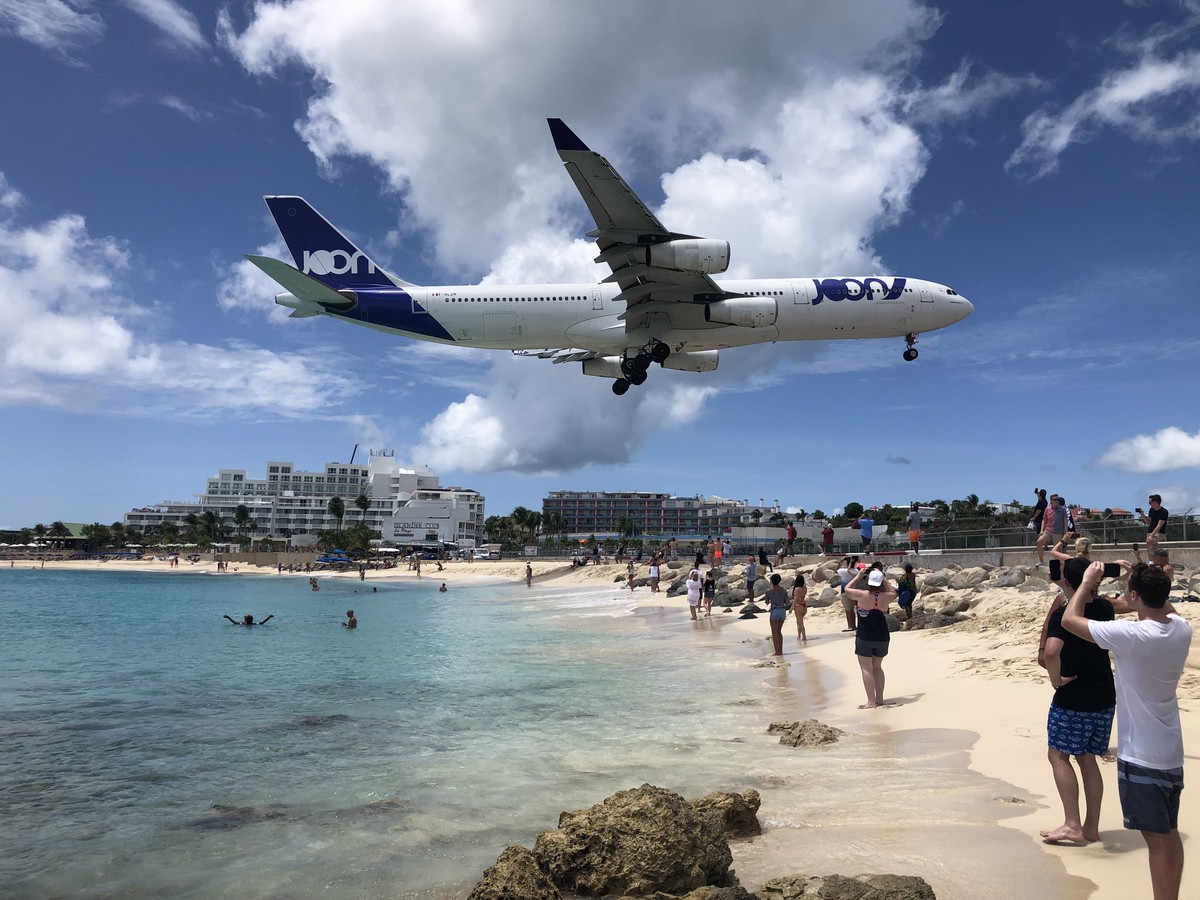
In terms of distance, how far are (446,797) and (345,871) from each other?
185 cm

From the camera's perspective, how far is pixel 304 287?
923 inches

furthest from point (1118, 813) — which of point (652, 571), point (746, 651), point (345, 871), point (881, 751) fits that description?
point (652, 571)

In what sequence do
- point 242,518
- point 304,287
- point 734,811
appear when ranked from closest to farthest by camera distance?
point 734,811 < point 304,287 < point 242,518

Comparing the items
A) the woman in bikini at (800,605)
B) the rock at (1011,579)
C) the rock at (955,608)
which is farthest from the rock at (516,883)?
the rock at (1011,579)

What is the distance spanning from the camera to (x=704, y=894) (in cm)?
437

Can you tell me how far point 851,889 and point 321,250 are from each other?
89.1ft

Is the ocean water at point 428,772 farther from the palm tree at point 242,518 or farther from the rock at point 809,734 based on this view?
the palm tree at point 242,518

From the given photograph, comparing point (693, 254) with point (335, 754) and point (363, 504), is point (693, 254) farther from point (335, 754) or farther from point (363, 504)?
point (363, 504)

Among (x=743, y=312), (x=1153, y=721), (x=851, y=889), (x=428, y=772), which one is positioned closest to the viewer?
(x=1153, y=721)

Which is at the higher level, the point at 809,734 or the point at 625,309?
the point at 625,309

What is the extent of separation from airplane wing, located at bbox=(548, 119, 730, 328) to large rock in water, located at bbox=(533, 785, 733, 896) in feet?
52.0

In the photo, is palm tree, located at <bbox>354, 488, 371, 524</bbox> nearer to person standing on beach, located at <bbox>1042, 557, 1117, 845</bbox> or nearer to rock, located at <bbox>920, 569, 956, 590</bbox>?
rock, located at <bbox>920, 569, 956, 590</bbox>

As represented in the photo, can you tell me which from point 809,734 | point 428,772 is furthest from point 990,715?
point 428,772

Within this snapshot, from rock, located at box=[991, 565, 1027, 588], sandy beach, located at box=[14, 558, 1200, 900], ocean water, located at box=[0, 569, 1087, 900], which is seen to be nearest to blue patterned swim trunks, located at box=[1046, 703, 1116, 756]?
sandy beach, located at box=[14, 558, 1200, 900]
